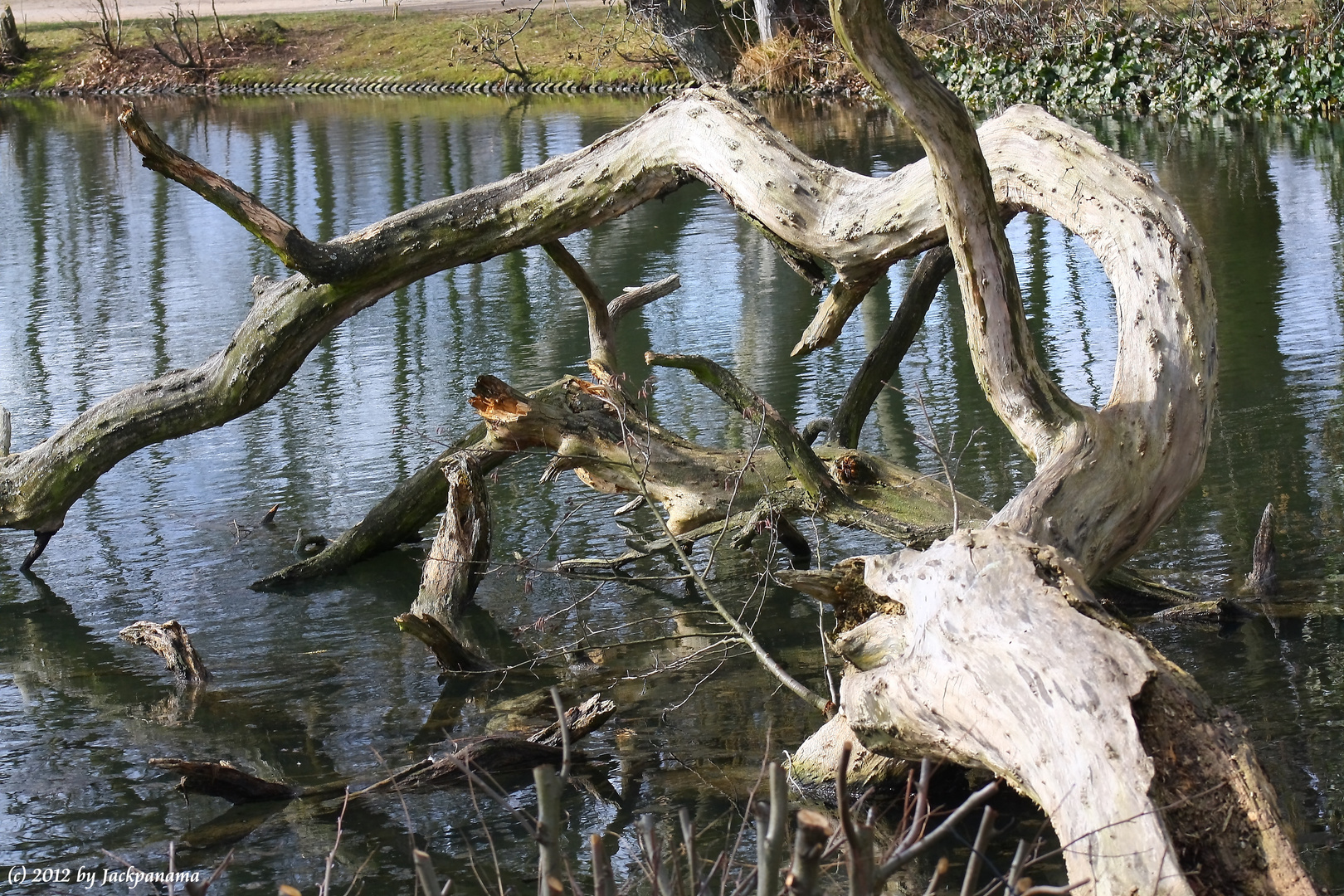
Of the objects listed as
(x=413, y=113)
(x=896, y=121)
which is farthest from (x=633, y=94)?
(x=896, y=121)

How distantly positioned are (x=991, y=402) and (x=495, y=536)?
3.47m

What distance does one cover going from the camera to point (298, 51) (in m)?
39.4

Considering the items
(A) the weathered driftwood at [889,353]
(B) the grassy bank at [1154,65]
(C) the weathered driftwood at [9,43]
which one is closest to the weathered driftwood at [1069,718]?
(A) the weathered driftwood at [889,353]

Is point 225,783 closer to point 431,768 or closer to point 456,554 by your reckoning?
point 431,768

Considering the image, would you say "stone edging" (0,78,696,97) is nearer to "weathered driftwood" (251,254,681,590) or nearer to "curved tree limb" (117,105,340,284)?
"weathered driftwood" (251,254,681,590)

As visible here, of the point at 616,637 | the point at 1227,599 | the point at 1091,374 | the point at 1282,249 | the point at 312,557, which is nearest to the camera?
the point at 1227,599

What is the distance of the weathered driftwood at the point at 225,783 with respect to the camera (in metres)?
4.82

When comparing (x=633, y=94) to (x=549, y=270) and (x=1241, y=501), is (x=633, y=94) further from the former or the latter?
(x=1241, y=501)

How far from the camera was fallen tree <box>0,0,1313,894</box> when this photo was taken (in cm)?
327

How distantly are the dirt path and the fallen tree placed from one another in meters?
35.3

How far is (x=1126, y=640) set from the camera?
11.4 feet

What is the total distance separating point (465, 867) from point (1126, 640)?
2223 mm

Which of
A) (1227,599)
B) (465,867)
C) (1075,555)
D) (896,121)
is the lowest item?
(465,867)

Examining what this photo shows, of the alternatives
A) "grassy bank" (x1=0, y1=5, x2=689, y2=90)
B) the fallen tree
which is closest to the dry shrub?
"grassy bank" (x1=0, y1=5, x2=689, y2=90)
